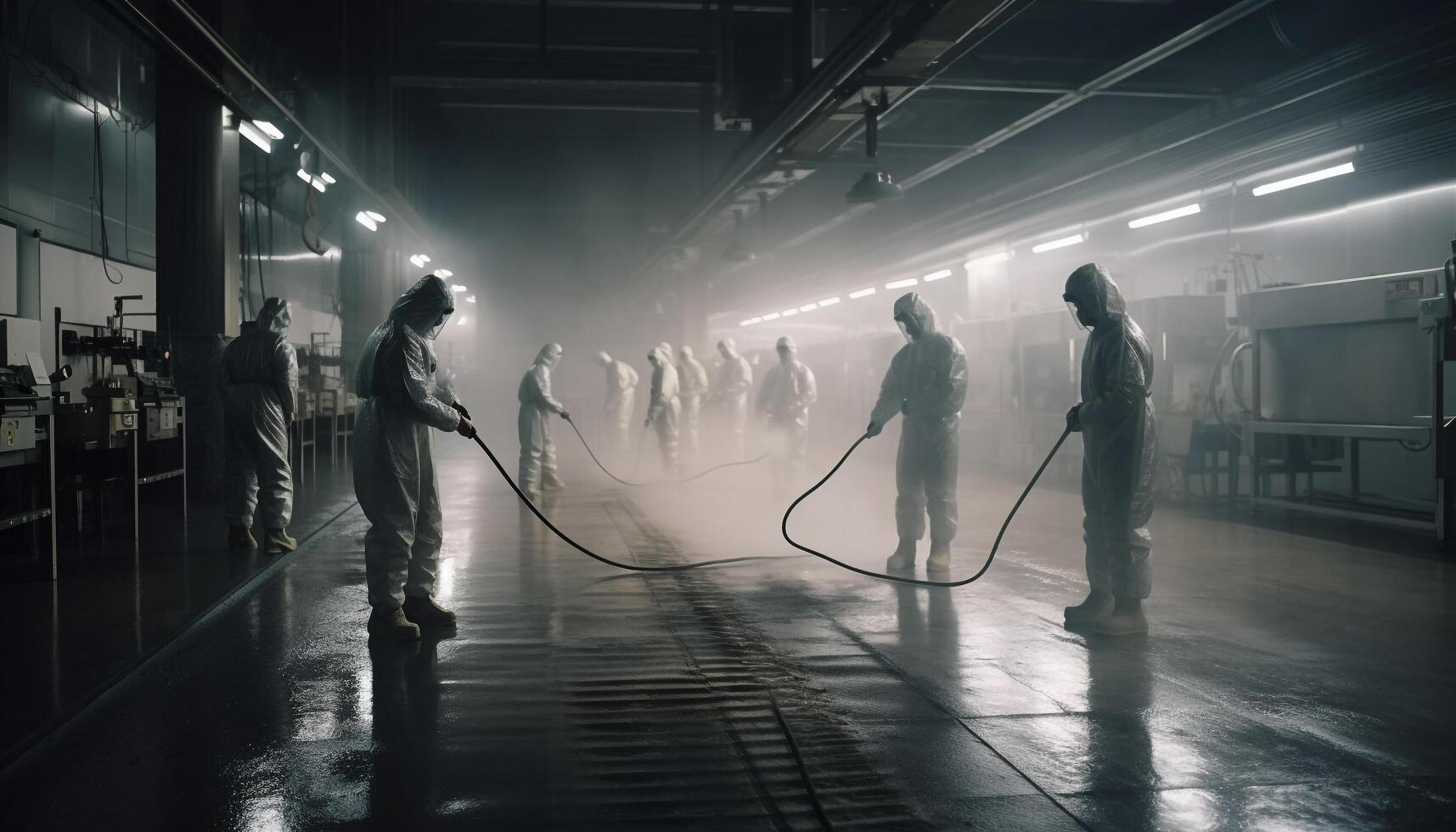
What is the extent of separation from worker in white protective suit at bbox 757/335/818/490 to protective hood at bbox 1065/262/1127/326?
8202mm

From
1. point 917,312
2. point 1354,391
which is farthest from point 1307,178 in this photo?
point 917,312

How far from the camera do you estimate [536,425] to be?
12.0m

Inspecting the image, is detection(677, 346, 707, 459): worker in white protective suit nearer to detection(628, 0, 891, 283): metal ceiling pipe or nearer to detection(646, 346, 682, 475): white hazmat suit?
detection(646, 346, 682, 475): white hazmat suit

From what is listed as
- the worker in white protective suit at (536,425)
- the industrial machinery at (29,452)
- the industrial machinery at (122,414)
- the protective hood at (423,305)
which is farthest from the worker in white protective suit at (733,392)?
the protective hood at (423,305)

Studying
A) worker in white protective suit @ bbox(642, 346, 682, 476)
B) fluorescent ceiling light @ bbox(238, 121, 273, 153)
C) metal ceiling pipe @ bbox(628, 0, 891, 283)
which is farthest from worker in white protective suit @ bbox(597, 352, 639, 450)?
fluorescent ceiling light @ bbox(238, 121, 273, 153)

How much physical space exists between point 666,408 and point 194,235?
7392mm

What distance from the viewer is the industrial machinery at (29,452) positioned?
5793 millimetres

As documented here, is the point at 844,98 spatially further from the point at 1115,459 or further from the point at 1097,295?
the point at 1115,459

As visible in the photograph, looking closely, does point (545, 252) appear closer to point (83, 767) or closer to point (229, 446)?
point (229, 446)

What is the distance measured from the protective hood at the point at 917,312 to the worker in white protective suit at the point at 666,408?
825 centimetres

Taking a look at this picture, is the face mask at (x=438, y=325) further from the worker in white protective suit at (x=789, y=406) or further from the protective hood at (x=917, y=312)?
the worker in white protective suit at (x=789, y=406)

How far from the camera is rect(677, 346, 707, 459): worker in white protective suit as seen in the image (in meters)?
16.7

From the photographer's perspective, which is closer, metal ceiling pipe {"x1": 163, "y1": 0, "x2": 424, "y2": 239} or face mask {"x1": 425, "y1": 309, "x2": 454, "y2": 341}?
face mask {"x1": 425, "y1": 309, "x2": 454, "y2": 341}

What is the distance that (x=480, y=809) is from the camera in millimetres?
2945
